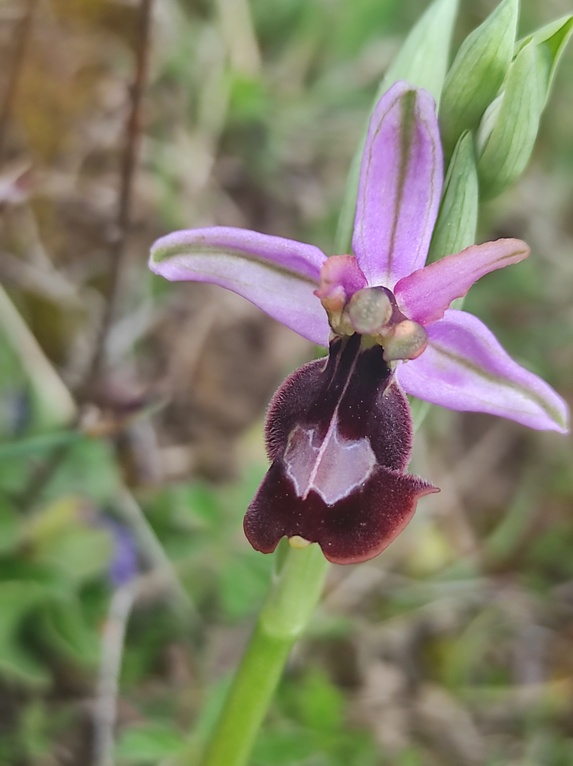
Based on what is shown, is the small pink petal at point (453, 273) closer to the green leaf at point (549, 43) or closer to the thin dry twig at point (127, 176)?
the green leaf at point (549, 43)

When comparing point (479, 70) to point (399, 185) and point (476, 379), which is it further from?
point (476, 379)

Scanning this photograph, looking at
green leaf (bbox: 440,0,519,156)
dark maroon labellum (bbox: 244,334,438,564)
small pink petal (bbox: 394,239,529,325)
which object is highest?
green leaf (bbox: 440,0,519,156)

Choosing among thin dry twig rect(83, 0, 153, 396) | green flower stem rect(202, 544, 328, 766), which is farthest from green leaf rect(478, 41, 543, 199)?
thin dry twig rect(83, 0, 153, 396)

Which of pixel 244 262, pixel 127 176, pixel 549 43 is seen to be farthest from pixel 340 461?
pixel 127 176

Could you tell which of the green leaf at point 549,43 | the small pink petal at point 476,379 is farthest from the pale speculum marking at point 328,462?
the green leaf at point 549,43

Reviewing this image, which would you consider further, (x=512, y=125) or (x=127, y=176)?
(x=127, y=176)

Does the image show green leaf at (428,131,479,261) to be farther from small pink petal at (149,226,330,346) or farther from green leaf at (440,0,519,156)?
small pink petal at (149,226,330,346)
